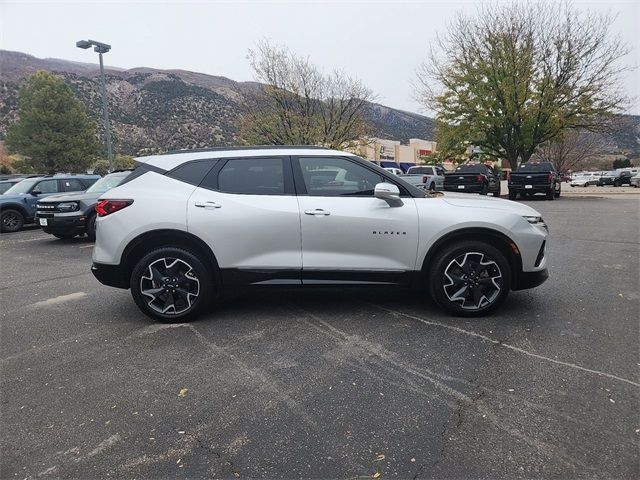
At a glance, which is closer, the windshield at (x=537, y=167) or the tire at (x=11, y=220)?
the tire at (x=11, y=220)

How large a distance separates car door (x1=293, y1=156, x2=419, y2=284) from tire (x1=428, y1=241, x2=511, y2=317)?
332 millimetres

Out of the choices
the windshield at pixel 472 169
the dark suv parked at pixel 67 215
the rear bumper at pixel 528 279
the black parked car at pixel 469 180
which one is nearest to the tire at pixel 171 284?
the rear bumper at pixel 528 279

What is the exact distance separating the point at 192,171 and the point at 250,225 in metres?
0.85

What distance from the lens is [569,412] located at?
2.77 meters

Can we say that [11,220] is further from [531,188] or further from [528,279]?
[531,188]

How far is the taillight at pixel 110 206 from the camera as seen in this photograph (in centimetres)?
440

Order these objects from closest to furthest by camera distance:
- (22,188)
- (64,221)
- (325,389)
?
(325,389), (64,221), (22,188)

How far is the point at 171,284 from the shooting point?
174 inches

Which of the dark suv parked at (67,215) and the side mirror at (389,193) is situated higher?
the side mirror at (389,193)

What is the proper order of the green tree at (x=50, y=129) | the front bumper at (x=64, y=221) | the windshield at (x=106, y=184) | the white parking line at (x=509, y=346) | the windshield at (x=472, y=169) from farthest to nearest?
the green tree at (x=50, y=129), the windshield at (x=472, y=169), the windshield at (x=106, y=184), the front bumper at (x=64, y=221), the white parking line at (x=509, y=346)

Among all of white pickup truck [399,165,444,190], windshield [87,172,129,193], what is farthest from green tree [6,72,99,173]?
windshield [87,172,129,193]

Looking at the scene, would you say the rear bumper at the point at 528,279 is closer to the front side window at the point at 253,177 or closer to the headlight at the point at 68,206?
the front side window at the point at 253,177

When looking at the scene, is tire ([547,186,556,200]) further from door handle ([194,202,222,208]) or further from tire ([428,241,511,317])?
door handle ([194,202,222,208])

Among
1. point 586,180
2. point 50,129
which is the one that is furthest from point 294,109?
point 586,180
